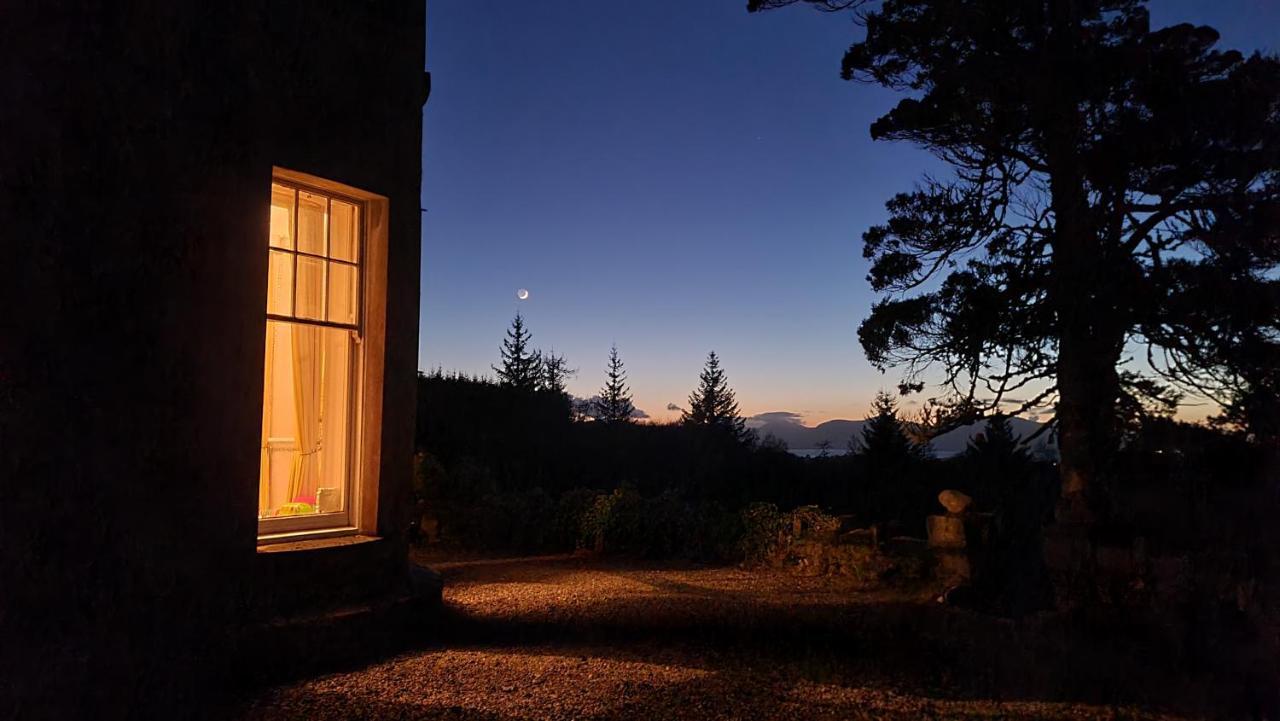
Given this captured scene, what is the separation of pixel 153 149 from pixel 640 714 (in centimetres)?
349

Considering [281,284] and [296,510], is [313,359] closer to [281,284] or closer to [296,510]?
[281,284]

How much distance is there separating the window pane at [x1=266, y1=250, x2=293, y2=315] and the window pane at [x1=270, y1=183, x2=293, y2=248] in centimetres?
11

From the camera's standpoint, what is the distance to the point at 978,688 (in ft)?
13.9

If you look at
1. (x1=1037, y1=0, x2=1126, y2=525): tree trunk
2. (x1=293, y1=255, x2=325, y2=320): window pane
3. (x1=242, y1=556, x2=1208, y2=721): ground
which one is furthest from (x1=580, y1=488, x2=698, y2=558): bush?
(x1=293, y1=255, x2=325, y2=320): window pane

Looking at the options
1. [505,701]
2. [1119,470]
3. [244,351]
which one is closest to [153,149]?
[244,351]

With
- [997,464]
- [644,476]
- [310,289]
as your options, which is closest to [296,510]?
[310,289]

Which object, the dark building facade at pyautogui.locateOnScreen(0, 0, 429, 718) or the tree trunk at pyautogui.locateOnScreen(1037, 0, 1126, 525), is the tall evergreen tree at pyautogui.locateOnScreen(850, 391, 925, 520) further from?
the dark building facade at pyautogui.locateOnScreen(0, 0, 429, 718)

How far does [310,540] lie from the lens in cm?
449

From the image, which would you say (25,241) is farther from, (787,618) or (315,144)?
(787,618)

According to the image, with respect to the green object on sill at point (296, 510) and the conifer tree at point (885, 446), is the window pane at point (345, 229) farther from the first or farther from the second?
the conifer tree at point (885, 446)

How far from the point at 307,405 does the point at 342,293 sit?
0.77m

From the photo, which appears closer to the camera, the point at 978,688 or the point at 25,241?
the point at 25,241

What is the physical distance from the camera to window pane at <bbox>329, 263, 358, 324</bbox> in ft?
15.8

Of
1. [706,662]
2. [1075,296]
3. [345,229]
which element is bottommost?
[706,662]
